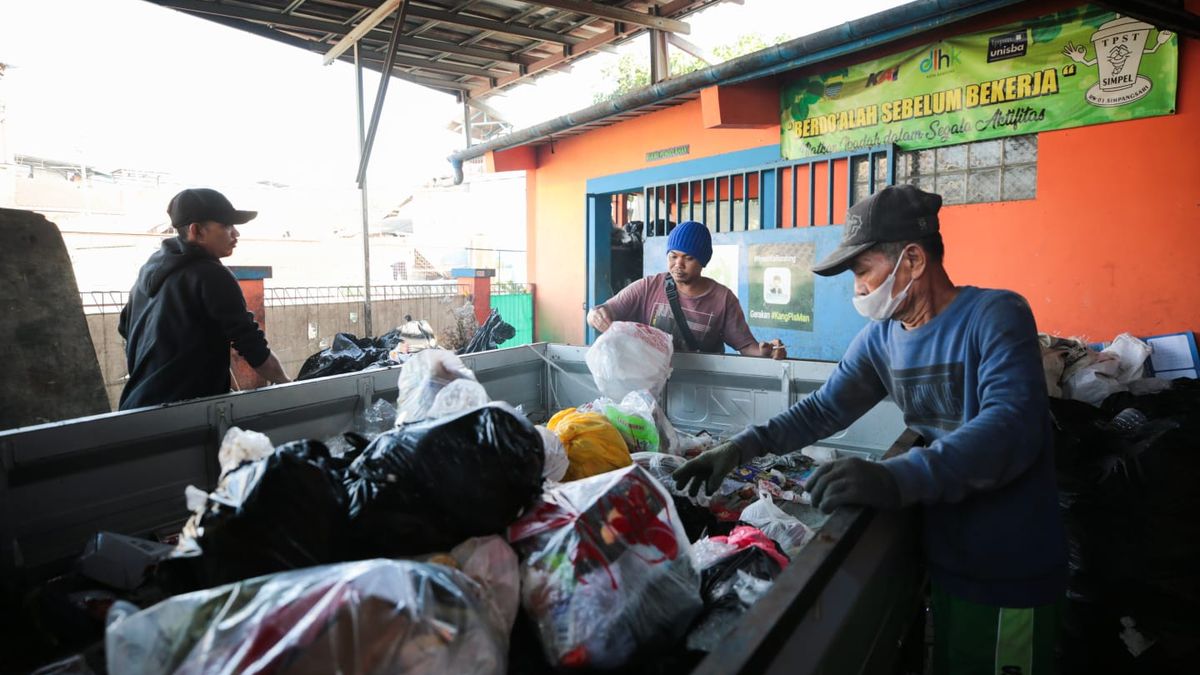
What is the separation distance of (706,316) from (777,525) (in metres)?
1.83

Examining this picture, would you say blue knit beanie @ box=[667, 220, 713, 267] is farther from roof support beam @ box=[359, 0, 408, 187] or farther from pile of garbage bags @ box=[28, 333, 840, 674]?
roof support beam @ box=[359, 0, 408, 187]

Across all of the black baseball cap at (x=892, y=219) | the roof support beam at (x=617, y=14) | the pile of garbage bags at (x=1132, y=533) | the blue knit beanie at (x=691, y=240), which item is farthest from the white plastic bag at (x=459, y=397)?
the roof support beam at (x=617, y=14)

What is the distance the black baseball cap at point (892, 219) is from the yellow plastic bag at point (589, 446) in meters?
0.87

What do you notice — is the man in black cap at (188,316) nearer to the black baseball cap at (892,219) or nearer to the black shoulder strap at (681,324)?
the black shoulder strap at (681,324)

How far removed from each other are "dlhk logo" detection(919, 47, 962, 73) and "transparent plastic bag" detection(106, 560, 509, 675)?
573 cm

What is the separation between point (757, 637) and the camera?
917 millimetres

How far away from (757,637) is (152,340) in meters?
2.59

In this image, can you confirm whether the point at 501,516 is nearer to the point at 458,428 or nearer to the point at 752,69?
the point at 458,428

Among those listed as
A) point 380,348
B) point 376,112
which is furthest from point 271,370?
point 376,112

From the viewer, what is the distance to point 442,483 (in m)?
1.20

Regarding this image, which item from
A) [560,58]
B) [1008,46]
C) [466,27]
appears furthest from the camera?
[560,58]

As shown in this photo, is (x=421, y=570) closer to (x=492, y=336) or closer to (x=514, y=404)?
(x=514, y=404)

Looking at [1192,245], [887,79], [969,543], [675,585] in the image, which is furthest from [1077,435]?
[887,79]

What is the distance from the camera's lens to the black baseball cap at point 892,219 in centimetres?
172
